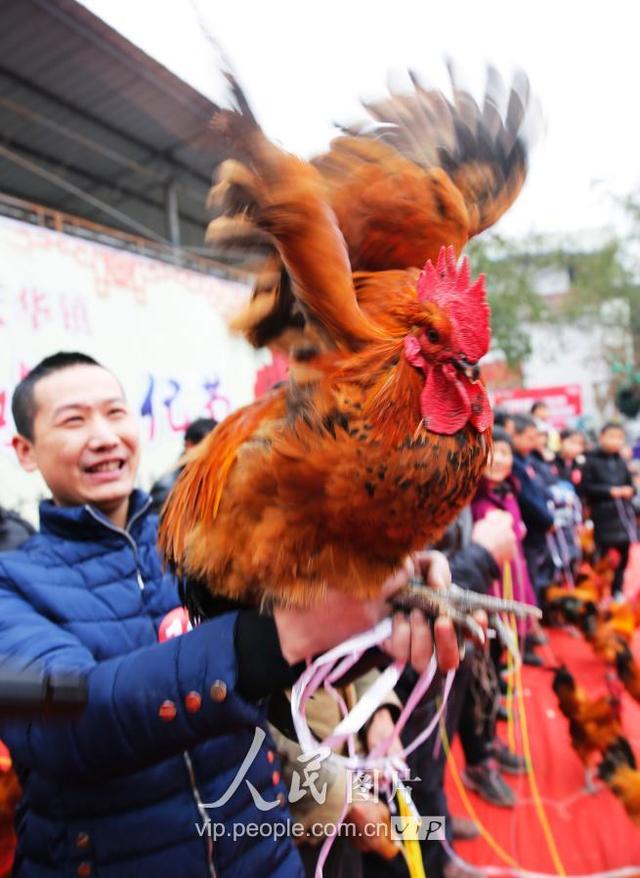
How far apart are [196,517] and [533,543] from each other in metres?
3.94

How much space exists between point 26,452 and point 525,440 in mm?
3986

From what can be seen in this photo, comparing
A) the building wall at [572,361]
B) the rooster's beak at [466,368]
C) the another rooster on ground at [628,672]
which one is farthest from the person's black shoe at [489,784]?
the building wall at [572,361]

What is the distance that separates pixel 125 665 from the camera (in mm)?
938

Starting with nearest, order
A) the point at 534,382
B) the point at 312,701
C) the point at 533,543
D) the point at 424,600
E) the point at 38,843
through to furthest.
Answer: the point at 424,600
the point at 38,843
the point at 312,701
the point at 533,543
the point at 534,382

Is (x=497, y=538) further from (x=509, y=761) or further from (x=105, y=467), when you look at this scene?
(x=509, y=761)

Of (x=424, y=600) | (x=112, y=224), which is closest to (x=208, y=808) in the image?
(x=424, y=600)

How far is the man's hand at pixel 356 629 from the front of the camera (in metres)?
0.90

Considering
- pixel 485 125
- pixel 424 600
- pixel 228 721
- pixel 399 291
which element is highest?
pixel 485 125

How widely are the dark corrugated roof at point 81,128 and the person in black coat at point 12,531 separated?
1.97 m

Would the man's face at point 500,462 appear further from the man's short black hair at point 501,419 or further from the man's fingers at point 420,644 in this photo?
the man's fingers at point 420,644

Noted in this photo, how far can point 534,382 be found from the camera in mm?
27625

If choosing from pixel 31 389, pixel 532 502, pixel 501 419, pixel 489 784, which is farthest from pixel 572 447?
pixel 31 389

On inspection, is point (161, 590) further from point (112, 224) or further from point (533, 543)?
point (112, 224)

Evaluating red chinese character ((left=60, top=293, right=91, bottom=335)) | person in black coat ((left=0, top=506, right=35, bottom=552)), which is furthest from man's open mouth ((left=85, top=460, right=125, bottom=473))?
red chinese character ((left=60, top=293, right=91, bottom=335))
